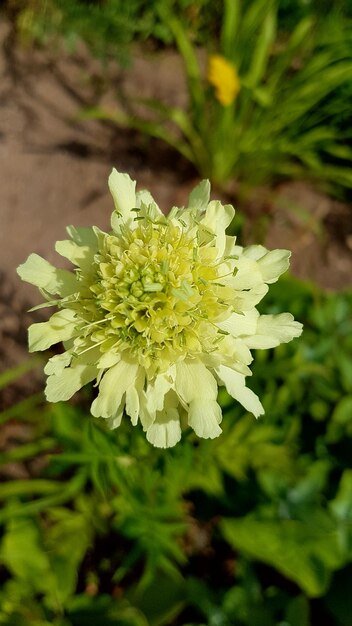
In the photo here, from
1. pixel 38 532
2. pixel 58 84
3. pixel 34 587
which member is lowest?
pixel 34 587

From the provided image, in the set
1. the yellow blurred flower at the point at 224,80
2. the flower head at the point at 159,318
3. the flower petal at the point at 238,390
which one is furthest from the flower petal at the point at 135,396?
the yellow blurred flower at the point at 224,80

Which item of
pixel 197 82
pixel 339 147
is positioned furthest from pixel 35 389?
pixel 339 147

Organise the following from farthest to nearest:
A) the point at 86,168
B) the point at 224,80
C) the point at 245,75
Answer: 1. the point at 86,168
2. the point at 245,75
3. the point at 224,80

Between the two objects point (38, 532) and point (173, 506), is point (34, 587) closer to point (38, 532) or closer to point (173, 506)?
point (38, 532)

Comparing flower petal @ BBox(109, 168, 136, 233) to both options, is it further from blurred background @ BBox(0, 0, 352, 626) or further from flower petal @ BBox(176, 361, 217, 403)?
blurred background @ BBox(0, 0, 352, 626)

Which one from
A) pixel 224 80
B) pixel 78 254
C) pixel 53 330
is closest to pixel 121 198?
pixel 78 254

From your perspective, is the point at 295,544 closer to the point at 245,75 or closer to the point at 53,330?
the point at 53,330

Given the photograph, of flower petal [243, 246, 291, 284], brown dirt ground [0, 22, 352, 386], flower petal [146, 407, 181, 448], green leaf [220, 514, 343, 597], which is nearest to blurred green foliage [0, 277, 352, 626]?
green leaf [220, 514, 343, 597]
